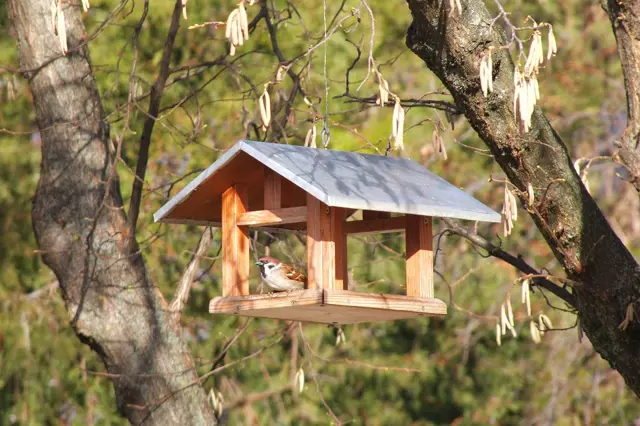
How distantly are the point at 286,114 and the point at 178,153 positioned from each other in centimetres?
211

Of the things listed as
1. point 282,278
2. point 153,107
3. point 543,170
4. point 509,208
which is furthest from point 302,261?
point 509,208

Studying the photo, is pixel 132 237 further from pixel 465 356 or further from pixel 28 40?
pixel 465 356

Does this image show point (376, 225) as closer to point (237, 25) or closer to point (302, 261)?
point (237, 25)

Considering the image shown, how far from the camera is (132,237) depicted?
5.48 m

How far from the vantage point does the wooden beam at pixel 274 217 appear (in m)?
3.91

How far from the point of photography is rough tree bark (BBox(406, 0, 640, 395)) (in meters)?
3.97

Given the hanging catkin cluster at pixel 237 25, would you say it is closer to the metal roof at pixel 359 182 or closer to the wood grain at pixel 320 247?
the metal roof at pixel 359 182

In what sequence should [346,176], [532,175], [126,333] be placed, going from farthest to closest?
1. [126,333]
2. [532,175]
3. [346,176]

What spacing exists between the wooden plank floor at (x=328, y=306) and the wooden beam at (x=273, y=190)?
13.3 inches

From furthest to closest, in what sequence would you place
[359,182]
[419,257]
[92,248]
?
1. [92,248]
2. [419,257]
3. [359,182]

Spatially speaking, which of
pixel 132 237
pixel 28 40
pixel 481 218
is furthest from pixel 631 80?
pixel 28 40

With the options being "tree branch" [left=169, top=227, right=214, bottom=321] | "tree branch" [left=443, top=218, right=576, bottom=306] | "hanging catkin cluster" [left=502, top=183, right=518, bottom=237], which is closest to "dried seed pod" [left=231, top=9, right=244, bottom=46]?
"hanging catkin cluster" [left=502, top=183, right=518, bottom=237]

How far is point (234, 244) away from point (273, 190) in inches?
11.6

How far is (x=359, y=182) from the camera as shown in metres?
3.77
